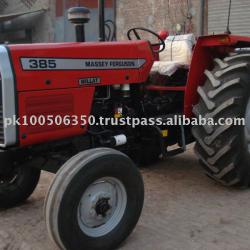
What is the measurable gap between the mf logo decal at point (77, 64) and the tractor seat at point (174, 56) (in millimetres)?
504

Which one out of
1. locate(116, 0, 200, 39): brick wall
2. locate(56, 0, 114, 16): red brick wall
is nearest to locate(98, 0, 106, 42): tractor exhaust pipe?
locate(116, 0, 200, 39): brick wall

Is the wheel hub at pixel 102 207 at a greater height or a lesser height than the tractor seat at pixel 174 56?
lesser

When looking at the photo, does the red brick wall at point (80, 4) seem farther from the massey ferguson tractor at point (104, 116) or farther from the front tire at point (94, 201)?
the front tire at point (94, 201)

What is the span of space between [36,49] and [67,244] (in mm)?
1380

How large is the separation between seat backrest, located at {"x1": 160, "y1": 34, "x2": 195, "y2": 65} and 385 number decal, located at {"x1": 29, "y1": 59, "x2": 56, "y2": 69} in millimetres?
1791

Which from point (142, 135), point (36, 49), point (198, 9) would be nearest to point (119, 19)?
point (198, 9)

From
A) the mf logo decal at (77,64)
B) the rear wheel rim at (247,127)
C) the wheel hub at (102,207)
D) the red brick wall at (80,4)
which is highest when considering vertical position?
the mf logo decal at (77,64)

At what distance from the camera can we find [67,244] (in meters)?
3.09

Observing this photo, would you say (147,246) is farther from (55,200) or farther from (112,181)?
(55,200)

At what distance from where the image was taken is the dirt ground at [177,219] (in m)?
3.47

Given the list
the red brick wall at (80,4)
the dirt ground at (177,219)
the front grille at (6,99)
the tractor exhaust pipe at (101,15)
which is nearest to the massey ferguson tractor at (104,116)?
the front grille at (6,99)

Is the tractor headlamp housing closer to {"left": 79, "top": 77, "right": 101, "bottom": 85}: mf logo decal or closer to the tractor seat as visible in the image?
{"left": 79, "top": 77, "right": 101, "bottom": 85}: mf logo decal

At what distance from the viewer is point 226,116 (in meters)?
4.22

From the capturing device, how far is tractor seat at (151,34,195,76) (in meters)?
4.70
